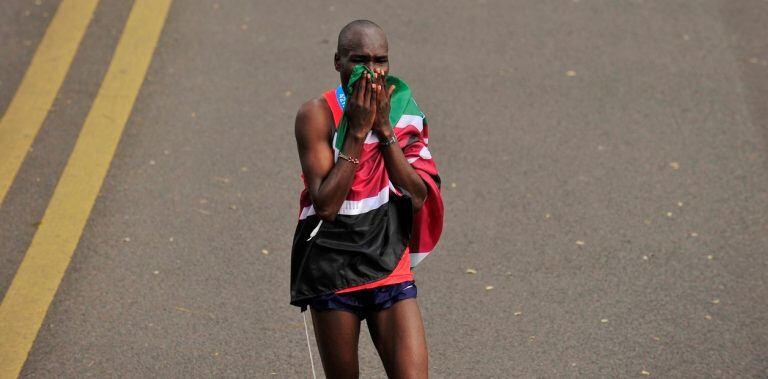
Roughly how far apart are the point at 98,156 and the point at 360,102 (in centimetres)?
383

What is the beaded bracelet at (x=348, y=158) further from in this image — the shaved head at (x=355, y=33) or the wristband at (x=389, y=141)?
the shaved head at (x=355, y=33)

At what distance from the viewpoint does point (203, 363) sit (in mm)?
5555

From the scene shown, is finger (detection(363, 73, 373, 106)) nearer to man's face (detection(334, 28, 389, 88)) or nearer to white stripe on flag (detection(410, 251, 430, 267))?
man's face (detection(334, 28, 389, 88))

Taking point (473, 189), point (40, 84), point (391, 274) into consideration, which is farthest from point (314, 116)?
point (40, 84)

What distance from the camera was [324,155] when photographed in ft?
13.3

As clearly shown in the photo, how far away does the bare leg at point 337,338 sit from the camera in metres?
4.24

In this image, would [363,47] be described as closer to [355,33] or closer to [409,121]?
[355,33]

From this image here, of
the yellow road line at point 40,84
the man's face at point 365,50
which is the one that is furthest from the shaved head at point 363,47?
the yellow road line at point 40,84

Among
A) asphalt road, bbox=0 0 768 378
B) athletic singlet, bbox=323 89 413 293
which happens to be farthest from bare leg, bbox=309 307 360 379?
asphalt road, bbox=0 0 768 378

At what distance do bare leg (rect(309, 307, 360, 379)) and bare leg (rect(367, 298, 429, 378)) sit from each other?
0.10 metres

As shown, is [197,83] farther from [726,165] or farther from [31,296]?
[726,165]

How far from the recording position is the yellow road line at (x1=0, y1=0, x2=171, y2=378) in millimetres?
5799

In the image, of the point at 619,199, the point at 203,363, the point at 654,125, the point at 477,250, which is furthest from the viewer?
the point at 654,125

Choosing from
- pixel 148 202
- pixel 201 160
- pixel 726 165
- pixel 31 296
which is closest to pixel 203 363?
pixel 31 296
